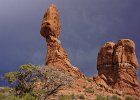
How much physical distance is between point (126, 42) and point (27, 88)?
4294cm

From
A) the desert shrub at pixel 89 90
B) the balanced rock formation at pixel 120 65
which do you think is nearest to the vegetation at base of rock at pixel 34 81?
the desert shrub at pixel 89 90

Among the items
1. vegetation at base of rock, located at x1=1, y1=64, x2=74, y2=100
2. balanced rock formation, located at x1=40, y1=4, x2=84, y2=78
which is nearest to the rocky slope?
balanced rock formation, located at x1=40, y1=4, x2=84, y2=78

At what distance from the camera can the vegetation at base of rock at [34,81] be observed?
4831 centimetres

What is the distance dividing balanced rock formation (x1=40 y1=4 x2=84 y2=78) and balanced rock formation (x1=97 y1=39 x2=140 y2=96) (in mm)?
11321

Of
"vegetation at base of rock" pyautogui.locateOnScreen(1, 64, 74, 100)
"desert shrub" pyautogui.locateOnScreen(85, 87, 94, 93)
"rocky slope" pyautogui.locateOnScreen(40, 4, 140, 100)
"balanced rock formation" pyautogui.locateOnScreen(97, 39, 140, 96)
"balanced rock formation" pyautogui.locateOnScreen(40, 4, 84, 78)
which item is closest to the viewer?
"vegetation at base of rock" pyautogui.locateOnScreen(1, 64, 74, 100)

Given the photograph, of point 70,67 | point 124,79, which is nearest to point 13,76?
point 70,67

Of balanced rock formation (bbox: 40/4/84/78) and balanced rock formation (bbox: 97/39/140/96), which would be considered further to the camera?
balanced rock formation (bbox: 97/39/140/96)

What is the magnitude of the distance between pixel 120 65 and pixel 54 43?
52.1 ft

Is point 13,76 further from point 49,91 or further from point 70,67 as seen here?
point 70,67

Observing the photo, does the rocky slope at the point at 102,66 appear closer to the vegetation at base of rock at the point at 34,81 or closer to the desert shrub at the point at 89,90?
the desert shrub at the point at 89,90

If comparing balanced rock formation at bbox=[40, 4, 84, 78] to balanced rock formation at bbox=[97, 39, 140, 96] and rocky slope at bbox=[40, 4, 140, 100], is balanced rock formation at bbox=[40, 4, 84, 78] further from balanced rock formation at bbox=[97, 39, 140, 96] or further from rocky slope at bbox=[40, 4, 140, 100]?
balanced rock formation at bbox=[97, 39, 140, 96]

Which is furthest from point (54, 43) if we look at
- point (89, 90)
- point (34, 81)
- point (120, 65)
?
point (34, 81)

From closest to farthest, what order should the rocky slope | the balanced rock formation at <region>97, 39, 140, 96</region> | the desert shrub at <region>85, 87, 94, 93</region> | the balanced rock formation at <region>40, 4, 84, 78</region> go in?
the desert shrub at <region>85, 87, 94, 93</region> < the rocky slope < the balanced rock formation at <region>40, 4, 84, 78</region> < the balanced rock formation at <region>97, 39, 140, 96</region>

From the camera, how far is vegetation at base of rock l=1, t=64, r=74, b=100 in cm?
4831
